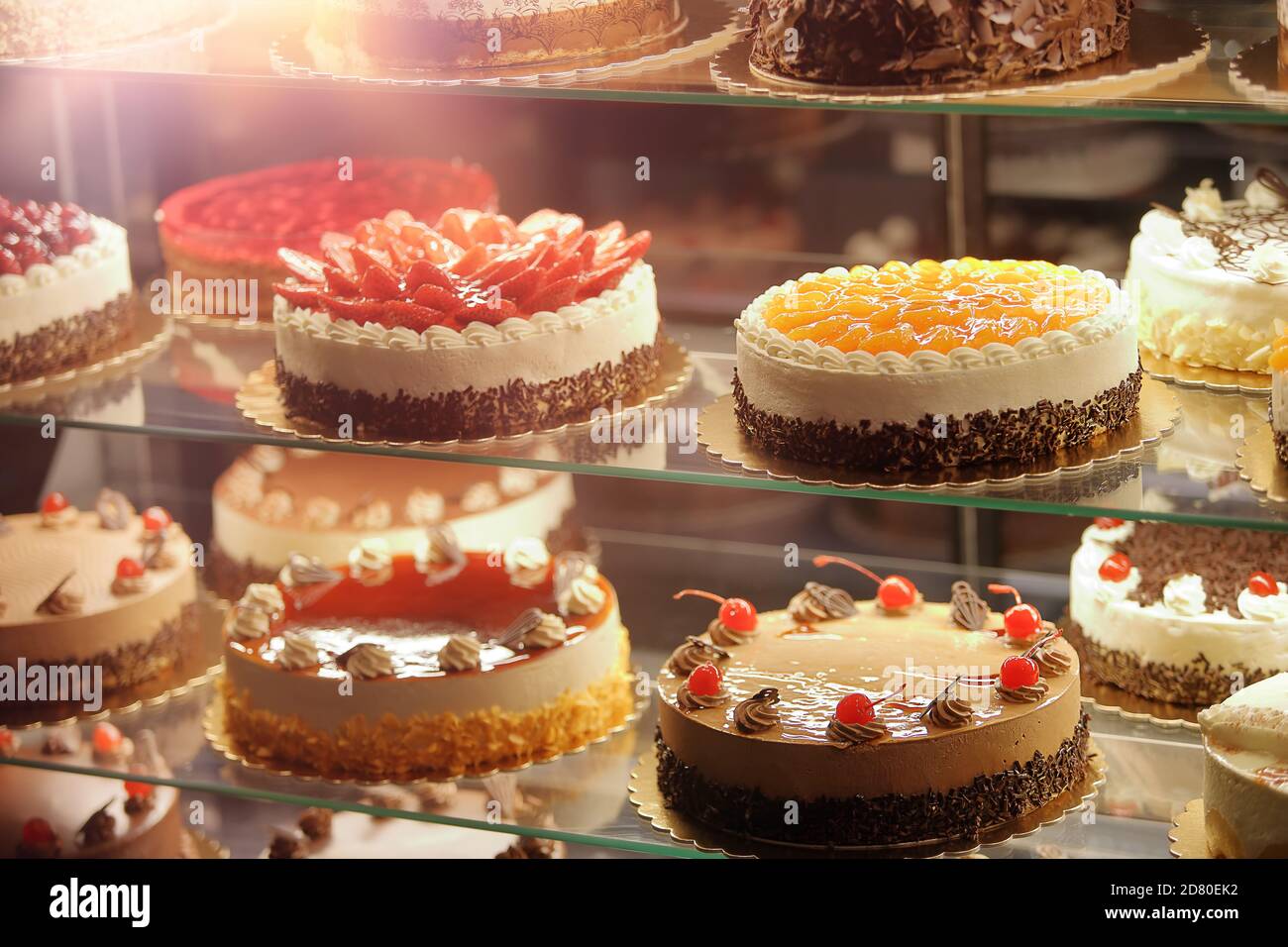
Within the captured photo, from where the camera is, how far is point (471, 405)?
274 cm

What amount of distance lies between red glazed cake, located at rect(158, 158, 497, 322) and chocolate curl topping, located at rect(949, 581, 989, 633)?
1.33 meters

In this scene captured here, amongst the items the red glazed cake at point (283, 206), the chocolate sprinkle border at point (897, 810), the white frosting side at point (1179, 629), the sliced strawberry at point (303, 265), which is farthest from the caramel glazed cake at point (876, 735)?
the red glazed cake at point (283, 206)

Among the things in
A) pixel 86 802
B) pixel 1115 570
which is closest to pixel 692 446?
pixel 1115 570

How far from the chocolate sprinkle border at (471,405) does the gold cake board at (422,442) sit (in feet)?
0.04

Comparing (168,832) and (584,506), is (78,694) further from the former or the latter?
(584,506)

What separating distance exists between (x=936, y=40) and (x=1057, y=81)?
0.17 metres

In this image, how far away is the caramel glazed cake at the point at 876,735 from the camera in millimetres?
2684

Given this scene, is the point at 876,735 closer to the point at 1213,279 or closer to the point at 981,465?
the point at 981,465

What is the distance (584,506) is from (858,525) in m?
0.71

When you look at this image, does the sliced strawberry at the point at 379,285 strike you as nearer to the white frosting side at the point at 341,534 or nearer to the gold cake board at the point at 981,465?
the gold cake board at the point at 981,465

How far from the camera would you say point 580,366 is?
2.79 m

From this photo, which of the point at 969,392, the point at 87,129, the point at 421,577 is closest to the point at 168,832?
the point at 421,577

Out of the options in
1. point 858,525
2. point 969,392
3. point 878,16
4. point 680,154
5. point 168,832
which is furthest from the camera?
point 858,525
